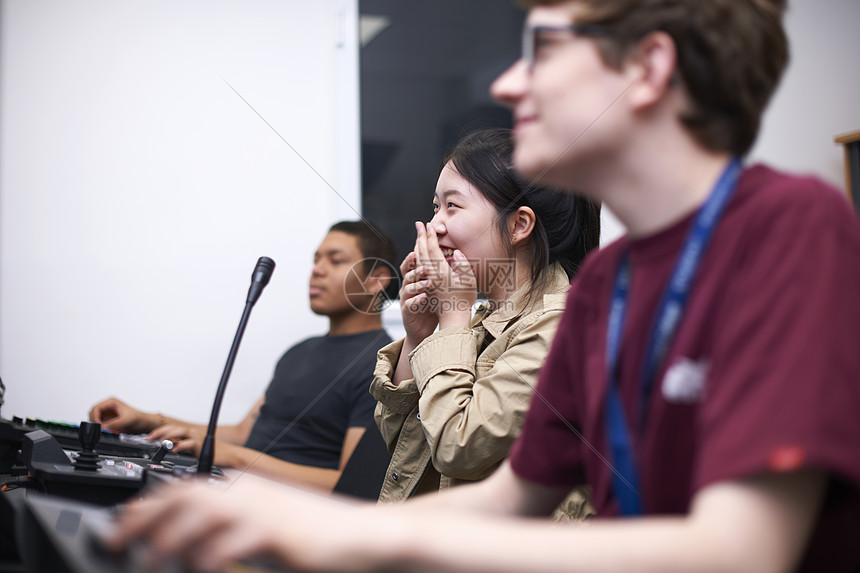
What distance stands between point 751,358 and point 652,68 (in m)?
0.24

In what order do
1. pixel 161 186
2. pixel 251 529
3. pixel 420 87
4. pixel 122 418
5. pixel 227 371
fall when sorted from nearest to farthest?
pixel 251 529 < pixel 227 371 < pixel 122 418 < pixel 161 186 < pixel 420 87

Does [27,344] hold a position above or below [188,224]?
below

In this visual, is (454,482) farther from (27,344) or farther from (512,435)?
(27,344)

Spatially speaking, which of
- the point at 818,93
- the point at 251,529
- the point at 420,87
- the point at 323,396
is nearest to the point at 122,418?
the point at 323,396

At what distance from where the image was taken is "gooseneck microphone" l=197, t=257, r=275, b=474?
934mm

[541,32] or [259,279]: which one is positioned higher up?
[541,32]

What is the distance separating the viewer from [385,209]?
2.68 metres

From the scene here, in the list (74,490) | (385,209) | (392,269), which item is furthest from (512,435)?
(385,209)

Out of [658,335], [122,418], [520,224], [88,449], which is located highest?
[520,224]

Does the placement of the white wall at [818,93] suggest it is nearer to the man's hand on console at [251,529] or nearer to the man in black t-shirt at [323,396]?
the man in black t-shirt at [323,396]

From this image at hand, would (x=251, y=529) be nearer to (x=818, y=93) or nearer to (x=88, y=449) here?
(x=88, y=449)

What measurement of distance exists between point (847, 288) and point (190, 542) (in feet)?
1.38

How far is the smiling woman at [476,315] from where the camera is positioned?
1.14 m

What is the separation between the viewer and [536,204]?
1.41 metres
